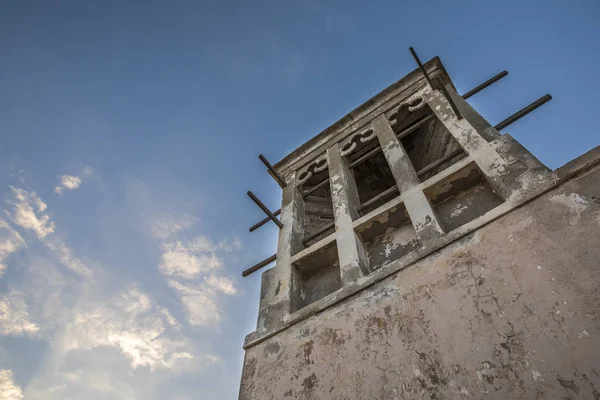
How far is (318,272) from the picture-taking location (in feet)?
16.0

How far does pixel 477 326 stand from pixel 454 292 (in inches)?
14.5

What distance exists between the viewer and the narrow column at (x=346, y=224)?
4082mm

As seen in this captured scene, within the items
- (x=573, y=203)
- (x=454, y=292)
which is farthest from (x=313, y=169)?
(x=573, y=203)

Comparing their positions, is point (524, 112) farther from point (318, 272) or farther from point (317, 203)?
point (317, 203)

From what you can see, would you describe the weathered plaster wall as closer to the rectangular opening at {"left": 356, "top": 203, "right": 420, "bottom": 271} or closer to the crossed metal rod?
the rectangular opening at {"left": 356, "top": 203, "right": 420, "bottom": 271}

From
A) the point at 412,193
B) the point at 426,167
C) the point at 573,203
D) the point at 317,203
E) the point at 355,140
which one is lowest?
the point at 573,203

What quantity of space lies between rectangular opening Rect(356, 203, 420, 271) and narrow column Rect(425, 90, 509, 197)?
1009 millimetres

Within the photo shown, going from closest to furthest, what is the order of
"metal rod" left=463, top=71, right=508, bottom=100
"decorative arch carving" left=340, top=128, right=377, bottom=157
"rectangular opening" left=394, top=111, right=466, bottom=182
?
"rectangular opening" left=394, top=111, right=466, bottom=182 < "metal rod" left=463, top=71, right=508, bottom=100 < "decorative arch carving" left=340, top=128, right=377, bottom=157

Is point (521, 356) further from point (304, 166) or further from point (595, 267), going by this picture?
point (304, 166)

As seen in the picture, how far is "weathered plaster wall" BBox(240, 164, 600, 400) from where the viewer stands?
228 cm

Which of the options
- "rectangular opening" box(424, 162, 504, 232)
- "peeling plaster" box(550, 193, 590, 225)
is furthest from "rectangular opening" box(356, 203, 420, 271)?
"peeling plaster" box(550, 193, 590, 225)

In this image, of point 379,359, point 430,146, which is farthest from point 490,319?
point 430,146

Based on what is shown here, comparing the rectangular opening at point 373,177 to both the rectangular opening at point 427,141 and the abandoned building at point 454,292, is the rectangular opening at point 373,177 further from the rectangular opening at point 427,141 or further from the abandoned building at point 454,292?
the abandoned building at point 454,292

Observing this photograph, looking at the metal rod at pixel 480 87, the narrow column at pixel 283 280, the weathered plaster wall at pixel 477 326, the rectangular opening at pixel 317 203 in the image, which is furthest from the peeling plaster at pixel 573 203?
the metal rod at pixel 480 87
